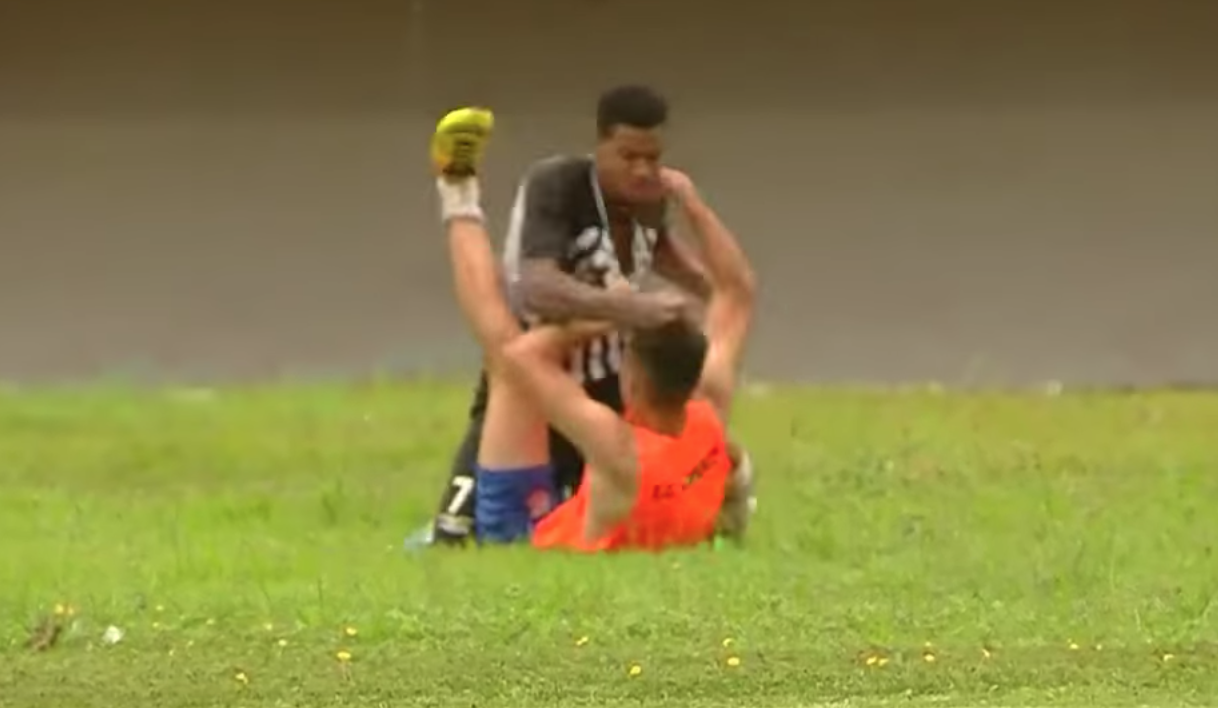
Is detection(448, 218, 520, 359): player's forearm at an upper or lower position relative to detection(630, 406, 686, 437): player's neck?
upper

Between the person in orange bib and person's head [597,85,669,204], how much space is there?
15cm

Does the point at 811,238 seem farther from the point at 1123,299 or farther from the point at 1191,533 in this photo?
the point at 1191,533

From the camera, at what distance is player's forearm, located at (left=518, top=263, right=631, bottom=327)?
677 centimetres

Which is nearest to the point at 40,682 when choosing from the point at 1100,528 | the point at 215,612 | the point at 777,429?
the point at 215,612

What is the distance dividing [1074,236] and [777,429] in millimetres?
2804

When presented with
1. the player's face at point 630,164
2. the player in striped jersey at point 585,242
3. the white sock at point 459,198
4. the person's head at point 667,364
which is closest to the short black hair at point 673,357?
the person's head at point 667,364

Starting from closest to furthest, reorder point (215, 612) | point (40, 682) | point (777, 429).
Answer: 1. point (40, 682)
2. point (215, 612)
3. point (777, 429)

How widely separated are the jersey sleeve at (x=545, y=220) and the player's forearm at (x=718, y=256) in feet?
1.38

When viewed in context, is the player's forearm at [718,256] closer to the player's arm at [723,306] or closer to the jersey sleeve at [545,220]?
the player's arm at [723,306]

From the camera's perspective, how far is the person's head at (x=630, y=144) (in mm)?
6988

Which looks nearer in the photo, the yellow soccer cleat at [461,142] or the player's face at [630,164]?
the player's face at [630,164]

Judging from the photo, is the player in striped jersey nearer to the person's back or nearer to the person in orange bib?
the person in orange bib

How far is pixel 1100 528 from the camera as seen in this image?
23.9 ft

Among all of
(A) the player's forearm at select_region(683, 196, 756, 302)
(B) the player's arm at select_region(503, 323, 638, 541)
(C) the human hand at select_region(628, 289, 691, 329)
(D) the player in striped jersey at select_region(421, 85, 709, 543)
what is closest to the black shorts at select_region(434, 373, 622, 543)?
(D) the player in striped jersey at select_region(421, 85, 709, 543)
